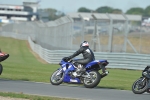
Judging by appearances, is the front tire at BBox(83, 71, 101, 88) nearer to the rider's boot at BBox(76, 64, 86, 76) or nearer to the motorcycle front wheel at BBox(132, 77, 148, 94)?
the rider's boot at BBox(76, 64, 86, 76)

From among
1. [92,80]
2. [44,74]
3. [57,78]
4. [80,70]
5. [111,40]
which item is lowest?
[111,40]

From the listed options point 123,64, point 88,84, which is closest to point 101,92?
point 88,84

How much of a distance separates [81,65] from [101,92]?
5.63 feet

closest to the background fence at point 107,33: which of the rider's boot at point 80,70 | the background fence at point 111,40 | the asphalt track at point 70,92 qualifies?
the background fence at point 111,40

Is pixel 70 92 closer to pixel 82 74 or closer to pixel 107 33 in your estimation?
pixel 82 74

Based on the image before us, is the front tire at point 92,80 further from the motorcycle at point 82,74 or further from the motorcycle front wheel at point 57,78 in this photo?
the motorcycle front wheel at point 57,78

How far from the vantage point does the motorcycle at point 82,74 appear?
14.4m

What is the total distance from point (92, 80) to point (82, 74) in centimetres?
51

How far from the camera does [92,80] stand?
1448 cm

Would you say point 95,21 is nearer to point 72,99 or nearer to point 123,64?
point 123,64

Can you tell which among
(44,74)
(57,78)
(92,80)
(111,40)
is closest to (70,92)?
(92,80)


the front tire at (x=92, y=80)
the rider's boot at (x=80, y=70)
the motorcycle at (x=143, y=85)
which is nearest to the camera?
the motorcycle at (x=143, y=85)

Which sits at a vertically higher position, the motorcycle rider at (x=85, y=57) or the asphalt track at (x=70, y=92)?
the motorcycle rider at (x=85, y=57)

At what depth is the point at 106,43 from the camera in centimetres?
3144
